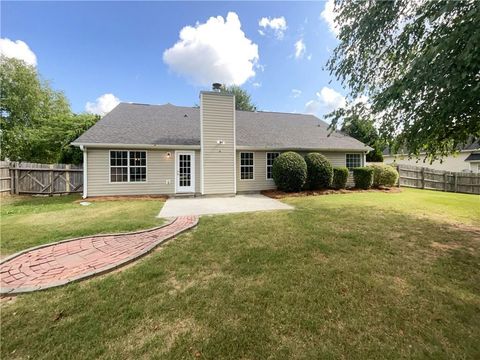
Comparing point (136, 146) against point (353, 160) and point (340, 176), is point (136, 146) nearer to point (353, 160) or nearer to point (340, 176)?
point (340, 176)

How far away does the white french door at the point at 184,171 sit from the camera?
11.4 meters

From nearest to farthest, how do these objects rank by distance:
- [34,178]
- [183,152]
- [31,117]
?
[183,152] < [34,178] < [31,117]

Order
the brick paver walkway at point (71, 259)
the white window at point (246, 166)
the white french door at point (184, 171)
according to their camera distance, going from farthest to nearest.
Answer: the white window at point (246, 166)
the white french door at point (184, 171)
the brick paver walkway at point (71, 259)

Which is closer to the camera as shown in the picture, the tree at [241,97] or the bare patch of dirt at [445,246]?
the bare patch of dirt at [445,246]

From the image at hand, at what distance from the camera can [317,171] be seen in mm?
11812

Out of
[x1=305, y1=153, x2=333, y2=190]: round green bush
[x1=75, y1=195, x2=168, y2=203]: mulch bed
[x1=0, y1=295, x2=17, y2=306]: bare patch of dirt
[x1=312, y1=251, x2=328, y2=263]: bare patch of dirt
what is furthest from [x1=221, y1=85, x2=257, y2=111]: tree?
[x1=0, y1=295, x2=17, y2=306]: bare patch of dirt

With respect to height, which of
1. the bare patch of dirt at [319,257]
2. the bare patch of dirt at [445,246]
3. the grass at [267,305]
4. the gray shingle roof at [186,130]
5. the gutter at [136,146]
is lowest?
the grass at [267,305]

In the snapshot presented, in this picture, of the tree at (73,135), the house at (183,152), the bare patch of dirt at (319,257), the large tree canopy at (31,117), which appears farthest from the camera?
the large tree canopy at (31,117)

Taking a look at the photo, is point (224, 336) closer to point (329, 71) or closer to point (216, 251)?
point (216, 251)

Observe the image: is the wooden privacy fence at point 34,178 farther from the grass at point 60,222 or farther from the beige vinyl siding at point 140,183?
the grass at point 60,222

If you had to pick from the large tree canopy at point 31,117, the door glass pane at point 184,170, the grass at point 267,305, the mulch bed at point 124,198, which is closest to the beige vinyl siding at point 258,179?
the door glass pane at point 184,170

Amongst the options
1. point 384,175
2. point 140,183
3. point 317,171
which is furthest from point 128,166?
point 384,175

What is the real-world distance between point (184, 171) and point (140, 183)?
85.8 inches

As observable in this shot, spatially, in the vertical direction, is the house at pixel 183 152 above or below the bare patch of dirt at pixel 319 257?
above
